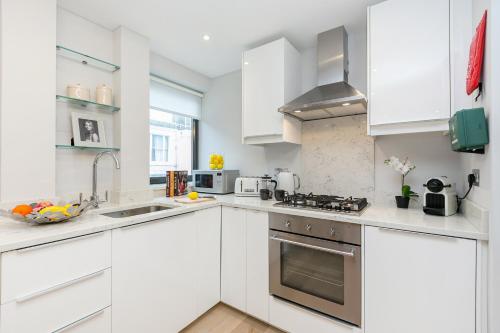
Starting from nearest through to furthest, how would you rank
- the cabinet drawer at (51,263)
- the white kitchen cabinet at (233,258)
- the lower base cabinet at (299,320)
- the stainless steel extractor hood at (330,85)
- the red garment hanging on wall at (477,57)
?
the cabinet drawer at (51,263), the red garment hanging on wall at (477,57), the lower base cabinet at (299,320), the stainless steel extractor hood at (330,85), the white kitchen cabinet at (233,258)

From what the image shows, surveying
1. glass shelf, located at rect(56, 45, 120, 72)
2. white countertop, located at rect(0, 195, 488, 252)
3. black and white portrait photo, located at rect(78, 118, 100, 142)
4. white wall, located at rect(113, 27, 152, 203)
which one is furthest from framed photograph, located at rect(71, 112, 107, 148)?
white countertop, located at rect(0, 195, 488, 252)

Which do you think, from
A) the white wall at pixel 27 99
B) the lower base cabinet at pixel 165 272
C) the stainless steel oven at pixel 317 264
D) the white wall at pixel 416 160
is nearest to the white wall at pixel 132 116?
the white wall at pixel 27 99

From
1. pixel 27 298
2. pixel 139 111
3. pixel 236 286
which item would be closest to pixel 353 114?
pixel 236 286

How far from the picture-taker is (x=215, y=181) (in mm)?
2570

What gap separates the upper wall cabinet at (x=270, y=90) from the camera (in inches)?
81.0

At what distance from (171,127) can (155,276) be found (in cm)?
184

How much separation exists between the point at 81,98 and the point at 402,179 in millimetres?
2569

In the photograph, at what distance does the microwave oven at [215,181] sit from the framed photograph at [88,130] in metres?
1.06

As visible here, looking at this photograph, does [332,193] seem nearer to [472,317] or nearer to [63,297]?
[472,317]

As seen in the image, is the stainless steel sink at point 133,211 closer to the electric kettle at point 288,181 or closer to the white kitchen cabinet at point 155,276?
the white kitchen cabinet at point 155,276

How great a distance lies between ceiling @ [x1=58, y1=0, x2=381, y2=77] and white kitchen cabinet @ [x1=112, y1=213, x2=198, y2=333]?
1587 mm

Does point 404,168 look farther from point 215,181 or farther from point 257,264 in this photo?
point 215,181

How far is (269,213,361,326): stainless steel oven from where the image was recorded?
4.60ft

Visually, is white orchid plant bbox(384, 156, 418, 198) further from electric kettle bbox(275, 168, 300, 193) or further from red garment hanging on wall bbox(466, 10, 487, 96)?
electric kettle bbox(275, 168, 300, 193)
